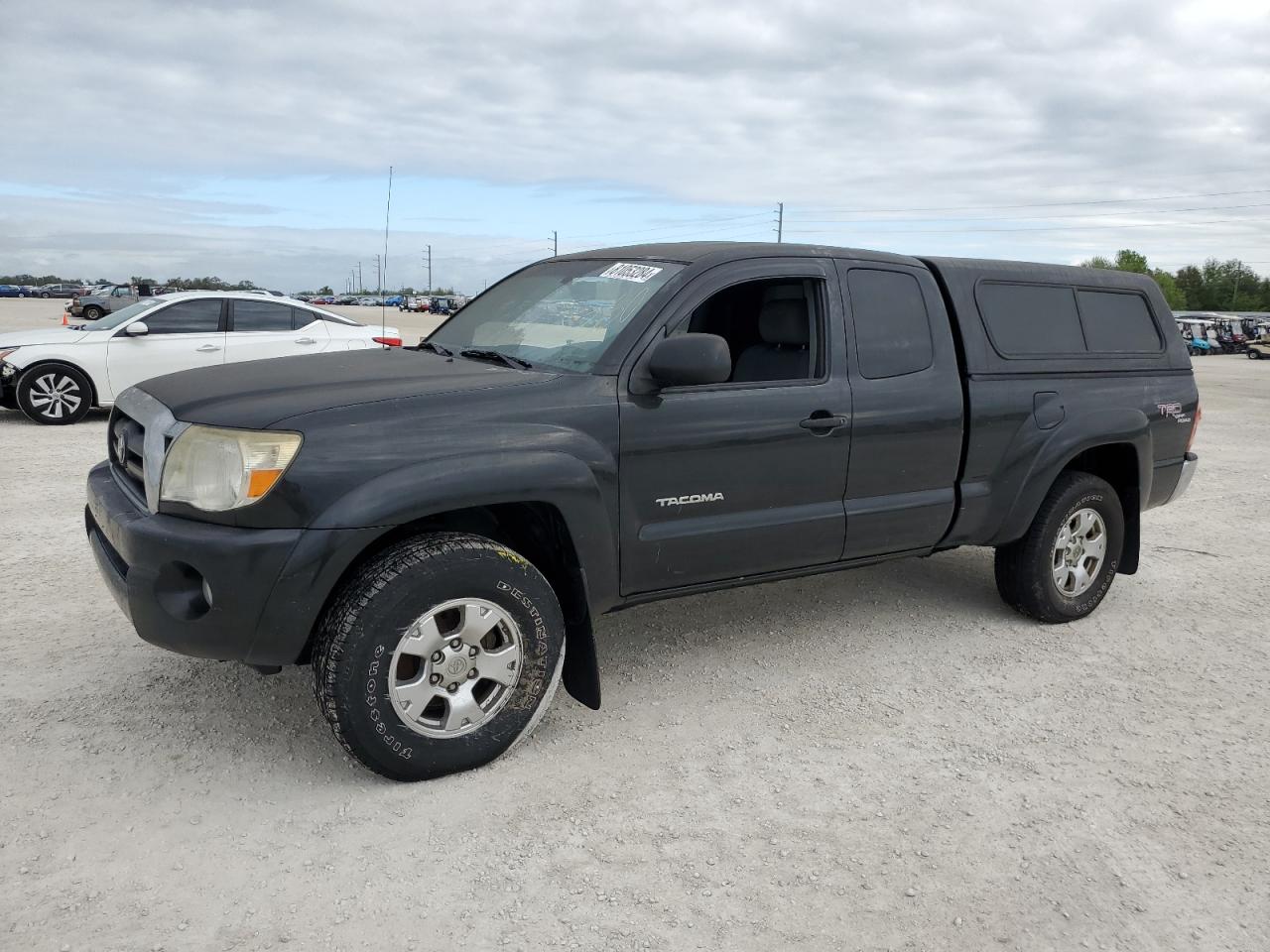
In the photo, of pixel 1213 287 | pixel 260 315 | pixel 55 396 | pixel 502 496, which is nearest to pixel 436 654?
pixel 502 496

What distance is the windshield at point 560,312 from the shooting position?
3801 mm

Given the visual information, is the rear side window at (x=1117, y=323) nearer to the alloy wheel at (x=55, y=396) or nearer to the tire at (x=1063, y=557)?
the tire at (x=1063, y=557)

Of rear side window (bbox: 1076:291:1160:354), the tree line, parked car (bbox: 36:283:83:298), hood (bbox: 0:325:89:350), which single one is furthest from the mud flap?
the tree line

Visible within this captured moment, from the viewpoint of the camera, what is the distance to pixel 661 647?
4.62 metres

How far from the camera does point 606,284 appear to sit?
4082mm

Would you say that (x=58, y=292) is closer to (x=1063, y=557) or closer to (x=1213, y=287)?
(x=1063, y=557)

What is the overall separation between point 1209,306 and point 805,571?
5937 inches

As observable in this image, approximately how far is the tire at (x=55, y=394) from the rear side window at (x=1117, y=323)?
386 inches

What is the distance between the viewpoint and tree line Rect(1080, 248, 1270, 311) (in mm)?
127812

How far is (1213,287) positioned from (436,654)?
6017 inches

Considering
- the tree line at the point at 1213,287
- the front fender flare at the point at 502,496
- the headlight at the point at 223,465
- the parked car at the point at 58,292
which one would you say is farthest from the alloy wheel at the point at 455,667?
the tree line at the point at 1213,287

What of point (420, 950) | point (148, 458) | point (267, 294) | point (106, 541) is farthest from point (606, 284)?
point (267, 294)

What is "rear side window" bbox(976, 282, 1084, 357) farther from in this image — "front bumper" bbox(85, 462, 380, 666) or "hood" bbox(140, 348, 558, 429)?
"front bumper" bbox(85, 462, 380, 666)

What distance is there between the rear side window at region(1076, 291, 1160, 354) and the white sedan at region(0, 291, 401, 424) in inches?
272
